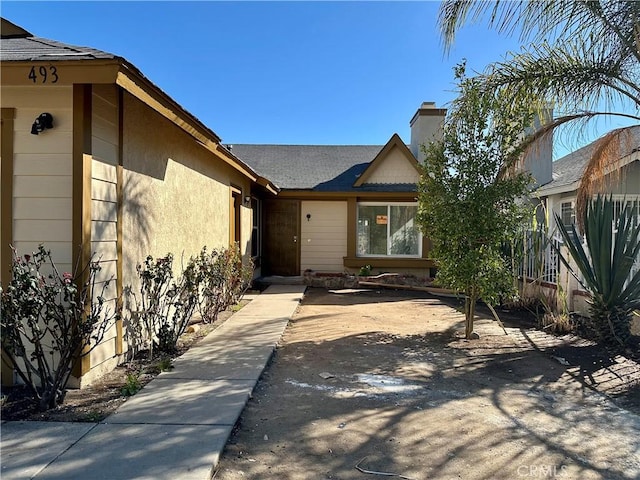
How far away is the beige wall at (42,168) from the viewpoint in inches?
162

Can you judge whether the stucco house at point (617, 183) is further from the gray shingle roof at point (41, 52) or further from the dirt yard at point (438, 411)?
the gray shingle roof at point (41, 52)

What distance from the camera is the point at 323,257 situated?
14016mm

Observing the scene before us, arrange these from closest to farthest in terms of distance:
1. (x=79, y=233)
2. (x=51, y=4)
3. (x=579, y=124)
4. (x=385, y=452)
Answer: (x=385, y=452)
(x=79, y=233)
(x=51, y=4)
(x=579, y=124)

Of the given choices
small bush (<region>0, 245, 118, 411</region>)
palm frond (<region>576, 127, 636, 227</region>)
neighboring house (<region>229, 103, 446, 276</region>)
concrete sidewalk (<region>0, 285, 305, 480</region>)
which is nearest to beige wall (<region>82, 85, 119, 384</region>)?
small bush (<region>0, 245, 118, 411</region>)

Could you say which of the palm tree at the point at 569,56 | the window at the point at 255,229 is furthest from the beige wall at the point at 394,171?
the palm tree at the point at 569,56

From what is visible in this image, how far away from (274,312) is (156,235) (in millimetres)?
3295

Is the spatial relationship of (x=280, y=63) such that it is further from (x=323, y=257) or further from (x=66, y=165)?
(x=66, y=165)

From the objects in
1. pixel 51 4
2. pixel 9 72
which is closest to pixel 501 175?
pixel 9 72

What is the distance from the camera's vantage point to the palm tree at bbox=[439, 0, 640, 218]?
6020 mm

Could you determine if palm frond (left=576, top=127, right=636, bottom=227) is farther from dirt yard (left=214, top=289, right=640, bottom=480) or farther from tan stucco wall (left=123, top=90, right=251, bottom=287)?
tan stucco wall (left=123, top=90, right=251, bottom=287)

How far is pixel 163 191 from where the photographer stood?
6027mm

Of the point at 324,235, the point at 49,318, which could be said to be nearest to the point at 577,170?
the point at 324,235

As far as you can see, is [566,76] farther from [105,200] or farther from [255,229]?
[255,229]

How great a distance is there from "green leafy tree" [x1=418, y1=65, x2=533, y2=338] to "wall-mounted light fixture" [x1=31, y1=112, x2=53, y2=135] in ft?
16.2
